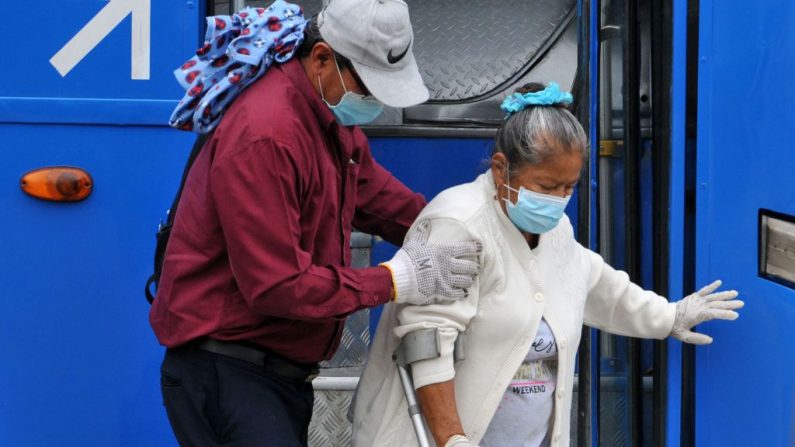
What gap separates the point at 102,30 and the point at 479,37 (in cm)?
122

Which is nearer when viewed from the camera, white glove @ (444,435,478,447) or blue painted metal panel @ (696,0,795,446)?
white glove @ (444,435,478,447)

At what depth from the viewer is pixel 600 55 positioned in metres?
3.00

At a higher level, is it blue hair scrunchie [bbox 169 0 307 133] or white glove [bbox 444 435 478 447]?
blue hair scrunchie [bbox 169 0 307 133]

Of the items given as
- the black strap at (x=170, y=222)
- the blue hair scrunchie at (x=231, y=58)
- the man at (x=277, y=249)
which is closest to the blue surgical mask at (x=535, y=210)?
the man at (x=277, y=249)

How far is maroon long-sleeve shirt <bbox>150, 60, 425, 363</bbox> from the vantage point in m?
2.16

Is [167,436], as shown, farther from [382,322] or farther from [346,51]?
[346,51]

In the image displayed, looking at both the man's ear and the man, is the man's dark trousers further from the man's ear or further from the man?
the man's ear

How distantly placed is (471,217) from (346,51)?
443 mm

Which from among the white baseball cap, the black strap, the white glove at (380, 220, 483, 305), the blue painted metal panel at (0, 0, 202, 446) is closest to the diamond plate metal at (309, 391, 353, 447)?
the blue painted metal panel at (0, 0, 202, 446)

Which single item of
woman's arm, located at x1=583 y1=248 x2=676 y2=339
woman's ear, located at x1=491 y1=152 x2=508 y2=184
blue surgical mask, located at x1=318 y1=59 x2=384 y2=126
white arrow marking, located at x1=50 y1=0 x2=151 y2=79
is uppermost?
white arrow marking, located at x1=50 y1=0 x2=151 y2=79

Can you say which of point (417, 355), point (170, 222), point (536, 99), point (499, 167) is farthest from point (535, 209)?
point (170, 222)

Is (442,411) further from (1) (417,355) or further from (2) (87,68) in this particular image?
(2) (87,68)

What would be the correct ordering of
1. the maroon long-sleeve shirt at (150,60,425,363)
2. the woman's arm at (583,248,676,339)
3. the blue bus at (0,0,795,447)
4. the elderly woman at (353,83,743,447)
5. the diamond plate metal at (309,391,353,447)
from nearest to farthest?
1. the maroon long-sleeve shirt at (150,60,425,363)
2. the elderly woman at (353,83,743,447)
3. the blue bus at (0,0,795,447)
4. the woman's arm at (583,248,676,339)
5. the diamond plate metal at (309,391,353,447)

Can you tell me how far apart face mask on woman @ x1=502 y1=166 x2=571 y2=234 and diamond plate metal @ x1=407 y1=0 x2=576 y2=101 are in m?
1.09
